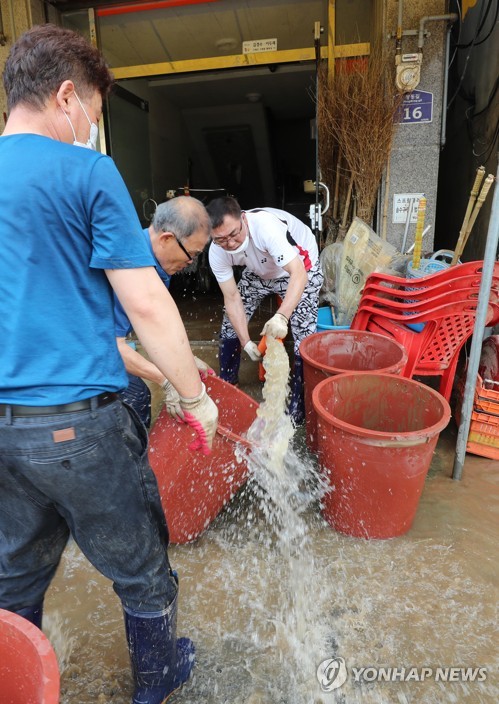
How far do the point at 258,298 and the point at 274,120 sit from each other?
7.74 meters

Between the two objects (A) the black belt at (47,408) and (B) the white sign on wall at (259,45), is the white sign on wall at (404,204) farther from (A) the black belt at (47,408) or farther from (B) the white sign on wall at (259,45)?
(A) the black belt at (47,408)

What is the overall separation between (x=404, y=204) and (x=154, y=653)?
4050mm

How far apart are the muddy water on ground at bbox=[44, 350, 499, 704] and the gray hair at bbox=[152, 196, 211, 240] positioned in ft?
3.35

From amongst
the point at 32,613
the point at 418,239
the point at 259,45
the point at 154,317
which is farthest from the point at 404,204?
the point at 32,613

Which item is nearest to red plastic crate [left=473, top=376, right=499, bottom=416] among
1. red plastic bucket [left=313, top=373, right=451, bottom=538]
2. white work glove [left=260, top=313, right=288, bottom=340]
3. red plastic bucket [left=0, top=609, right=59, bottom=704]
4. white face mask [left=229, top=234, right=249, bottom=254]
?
red plastic bucket [left=313, top=373, right=451, bottom=538]

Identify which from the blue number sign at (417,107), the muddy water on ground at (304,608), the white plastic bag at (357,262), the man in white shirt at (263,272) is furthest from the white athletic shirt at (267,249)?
the blue number sign at (417,107)

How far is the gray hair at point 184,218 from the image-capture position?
185 cm

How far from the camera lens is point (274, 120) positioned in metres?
10.0

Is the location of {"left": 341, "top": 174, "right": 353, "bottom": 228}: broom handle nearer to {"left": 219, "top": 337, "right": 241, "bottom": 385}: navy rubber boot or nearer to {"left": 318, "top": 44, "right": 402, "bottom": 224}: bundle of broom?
{"left": 318, "top": 44, "right": 402, "bottom": 224}: bundle of broom

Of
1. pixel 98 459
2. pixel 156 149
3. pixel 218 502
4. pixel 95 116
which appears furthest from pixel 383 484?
pixel 156 149

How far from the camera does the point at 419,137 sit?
4.20m

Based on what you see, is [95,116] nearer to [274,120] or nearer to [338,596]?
[338,596]

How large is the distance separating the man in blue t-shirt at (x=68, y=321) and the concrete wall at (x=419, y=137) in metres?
3.62

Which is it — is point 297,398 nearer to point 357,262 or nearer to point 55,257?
point 357,262
